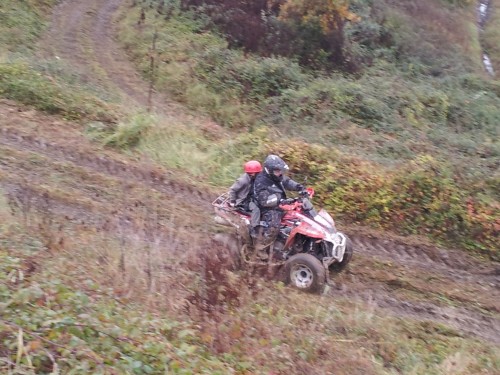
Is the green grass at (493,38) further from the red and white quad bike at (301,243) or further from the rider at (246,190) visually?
the rider at (246,190)

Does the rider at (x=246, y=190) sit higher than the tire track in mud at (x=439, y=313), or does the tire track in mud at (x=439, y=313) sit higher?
the rider at (x=246, y=190)

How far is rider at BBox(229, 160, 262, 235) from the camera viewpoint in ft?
31.9

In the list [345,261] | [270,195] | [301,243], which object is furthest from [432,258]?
[270,195]

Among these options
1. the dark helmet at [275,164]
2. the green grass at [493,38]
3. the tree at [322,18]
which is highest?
the green grass at [493,38]

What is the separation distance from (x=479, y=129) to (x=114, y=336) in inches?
682

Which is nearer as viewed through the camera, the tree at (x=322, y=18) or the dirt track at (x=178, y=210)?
the dirt track at (x=178, y=210)

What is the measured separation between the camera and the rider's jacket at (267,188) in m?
9.59

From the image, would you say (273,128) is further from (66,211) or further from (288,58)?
(66,211)

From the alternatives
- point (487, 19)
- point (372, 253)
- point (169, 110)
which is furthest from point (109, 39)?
point (487, 19)

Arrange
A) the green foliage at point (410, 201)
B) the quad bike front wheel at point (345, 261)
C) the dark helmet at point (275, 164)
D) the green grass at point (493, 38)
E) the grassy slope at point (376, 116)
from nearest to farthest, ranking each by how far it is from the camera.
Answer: the dark helmet at point (275, 164), the quad bike front wheel at point (345, 261), the green foliage at point (410, 201), the grassy slope at point (376, 116), the green grass at point (493, 38)

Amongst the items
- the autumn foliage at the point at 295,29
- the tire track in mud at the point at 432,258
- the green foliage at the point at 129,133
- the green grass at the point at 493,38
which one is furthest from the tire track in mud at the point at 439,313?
the green grass at the point at 493,38

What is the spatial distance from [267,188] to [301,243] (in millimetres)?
1110

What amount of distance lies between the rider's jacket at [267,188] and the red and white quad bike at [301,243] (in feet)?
0.70

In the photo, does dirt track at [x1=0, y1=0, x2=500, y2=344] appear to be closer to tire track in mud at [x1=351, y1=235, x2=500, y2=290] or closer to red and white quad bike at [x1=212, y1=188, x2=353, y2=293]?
tire track in mud at [x1=351, y1=235, x2=500, y2=290]
